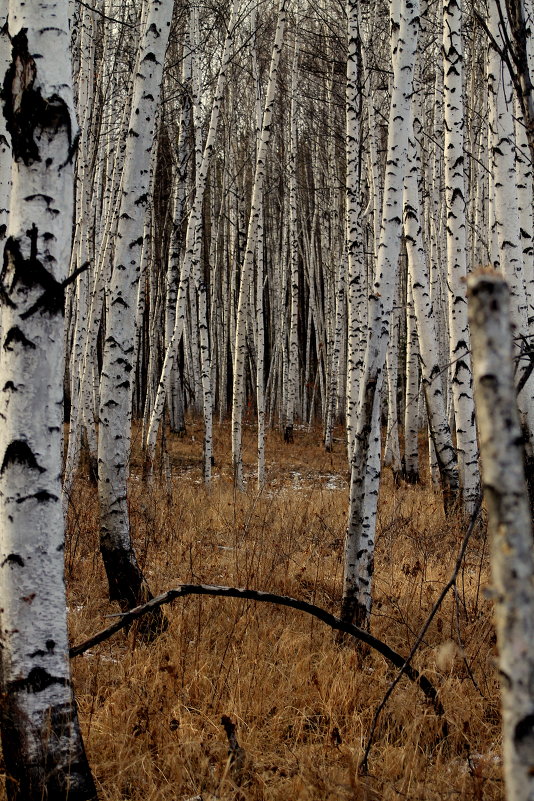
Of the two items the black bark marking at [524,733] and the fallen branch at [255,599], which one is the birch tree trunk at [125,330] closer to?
the fallen branch at [255,599]

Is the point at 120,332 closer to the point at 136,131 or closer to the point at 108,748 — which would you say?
the point at 136,131

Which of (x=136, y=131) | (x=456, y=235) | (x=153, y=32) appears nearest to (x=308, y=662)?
(x=136, y=131)

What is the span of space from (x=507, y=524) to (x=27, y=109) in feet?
6.04

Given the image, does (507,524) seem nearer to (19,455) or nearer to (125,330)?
(19,455)

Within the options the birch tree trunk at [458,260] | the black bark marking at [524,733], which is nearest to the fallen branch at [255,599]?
the black bark marking at [524,733]

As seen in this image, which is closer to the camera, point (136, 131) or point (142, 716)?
point (142, 716)

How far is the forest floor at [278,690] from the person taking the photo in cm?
221

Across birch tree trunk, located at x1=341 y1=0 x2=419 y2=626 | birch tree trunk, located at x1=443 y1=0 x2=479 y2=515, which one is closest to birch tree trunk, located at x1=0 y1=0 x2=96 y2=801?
birch tree trunk, located at x1=341 y1=0 x2=419 y2=626

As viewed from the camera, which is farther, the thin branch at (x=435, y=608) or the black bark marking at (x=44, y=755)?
the black bark marking at (x=44, y=755)

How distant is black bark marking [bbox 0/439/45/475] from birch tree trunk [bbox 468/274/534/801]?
4.49ft

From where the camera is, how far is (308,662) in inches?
Answer: 120

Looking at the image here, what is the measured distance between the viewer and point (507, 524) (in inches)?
38.5

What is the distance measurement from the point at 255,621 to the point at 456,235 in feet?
14.8

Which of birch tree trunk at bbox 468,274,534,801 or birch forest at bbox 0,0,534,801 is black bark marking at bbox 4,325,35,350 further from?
birch tree trunk at bbox 468,274,534,801
